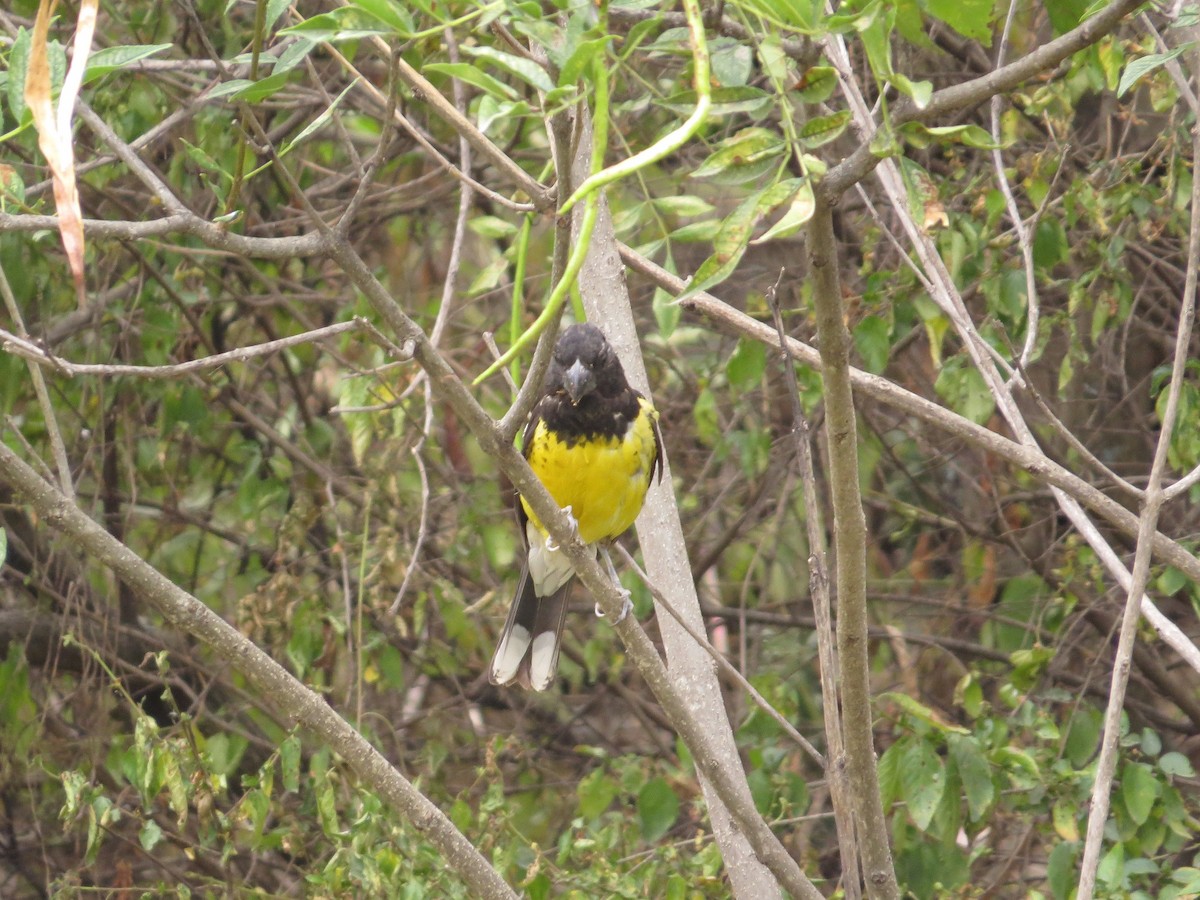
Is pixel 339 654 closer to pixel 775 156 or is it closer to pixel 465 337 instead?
pixel 465 337

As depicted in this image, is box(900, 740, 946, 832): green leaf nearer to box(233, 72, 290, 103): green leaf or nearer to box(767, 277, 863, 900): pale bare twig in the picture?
box(767, 277, 863, 900): pale bare twig

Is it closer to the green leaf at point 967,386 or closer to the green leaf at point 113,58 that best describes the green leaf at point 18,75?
the green leaf at point 113,58

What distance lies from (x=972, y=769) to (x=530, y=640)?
1349 millimetres

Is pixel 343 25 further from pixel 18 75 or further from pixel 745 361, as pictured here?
pixel 745 361

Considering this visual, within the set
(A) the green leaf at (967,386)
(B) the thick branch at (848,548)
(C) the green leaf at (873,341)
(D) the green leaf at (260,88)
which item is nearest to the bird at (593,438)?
(C) the green leaf at (873,341)

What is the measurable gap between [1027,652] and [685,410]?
171cm

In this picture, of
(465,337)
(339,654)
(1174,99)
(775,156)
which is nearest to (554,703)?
(339,654)

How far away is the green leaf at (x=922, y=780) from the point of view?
351 centimetres

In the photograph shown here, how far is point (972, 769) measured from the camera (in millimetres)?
3623

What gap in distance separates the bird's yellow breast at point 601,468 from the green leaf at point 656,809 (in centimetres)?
93

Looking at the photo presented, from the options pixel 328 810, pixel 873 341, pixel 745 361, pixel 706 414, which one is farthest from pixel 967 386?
pixel 328 810

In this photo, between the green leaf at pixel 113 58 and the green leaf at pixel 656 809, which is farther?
the green leaf at pixel 656 809

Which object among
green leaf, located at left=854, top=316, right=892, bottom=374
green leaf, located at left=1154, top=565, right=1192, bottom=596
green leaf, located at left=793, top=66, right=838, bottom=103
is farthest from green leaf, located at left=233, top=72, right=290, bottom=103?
green leaf, located at left=1154, top=565, right=1192, bottom=596

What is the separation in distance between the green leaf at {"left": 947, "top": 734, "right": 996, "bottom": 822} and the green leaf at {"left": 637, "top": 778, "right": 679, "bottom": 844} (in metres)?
0.97
